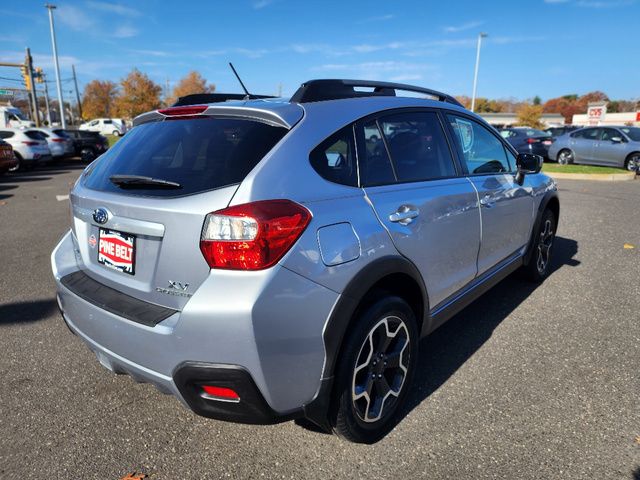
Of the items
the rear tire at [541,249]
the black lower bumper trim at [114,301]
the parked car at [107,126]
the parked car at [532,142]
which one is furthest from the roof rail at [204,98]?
the parked car at [107,126]

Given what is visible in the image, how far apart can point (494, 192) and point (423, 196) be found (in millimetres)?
1061

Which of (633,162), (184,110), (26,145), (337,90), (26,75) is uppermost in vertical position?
(26,75)

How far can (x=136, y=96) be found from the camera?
52.6 metres

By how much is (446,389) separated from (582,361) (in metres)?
1.09

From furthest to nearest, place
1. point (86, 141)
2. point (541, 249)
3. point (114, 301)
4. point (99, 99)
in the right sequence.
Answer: point (99, 99) → point (86, 141) → point (541, 249) → point (114, 301)

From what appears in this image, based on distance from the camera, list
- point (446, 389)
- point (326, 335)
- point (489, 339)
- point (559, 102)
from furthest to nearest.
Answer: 1. point (559, 102)
2. point (489, 339)
3. point (446, 389)
4. point (326, 335)

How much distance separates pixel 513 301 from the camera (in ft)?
13.7

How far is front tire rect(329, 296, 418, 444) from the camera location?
210cm

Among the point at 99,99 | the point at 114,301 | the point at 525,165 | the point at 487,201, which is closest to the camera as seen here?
the point at 114,301

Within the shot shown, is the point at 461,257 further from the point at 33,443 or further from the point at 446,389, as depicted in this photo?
the point at 33,443

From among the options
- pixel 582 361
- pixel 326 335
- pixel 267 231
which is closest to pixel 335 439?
pixel 326 335

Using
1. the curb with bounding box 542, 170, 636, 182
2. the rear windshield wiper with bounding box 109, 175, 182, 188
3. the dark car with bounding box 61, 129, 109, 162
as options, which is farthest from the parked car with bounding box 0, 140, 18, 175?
the curb with bounding box 542, 170, 636, 182

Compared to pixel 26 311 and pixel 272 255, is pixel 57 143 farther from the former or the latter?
pixel 272 255

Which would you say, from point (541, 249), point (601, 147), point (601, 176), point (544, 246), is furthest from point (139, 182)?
point (601, 147)
